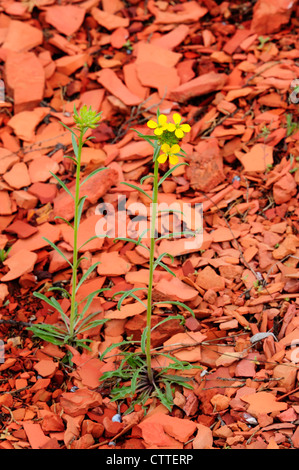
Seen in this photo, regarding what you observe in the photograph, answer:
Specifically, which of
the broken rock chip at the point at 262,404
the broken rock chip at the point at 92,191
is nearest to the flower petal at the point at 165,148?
the broken rock chip at the point at 262,404

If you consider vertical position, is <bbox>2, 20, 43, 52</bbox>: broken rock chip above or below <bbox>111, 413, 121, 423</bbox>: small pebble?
above

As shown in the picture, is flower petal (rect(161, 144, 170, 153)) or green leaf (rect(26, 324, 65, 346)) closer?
flower petal (rect(161, 144, 170, 153))

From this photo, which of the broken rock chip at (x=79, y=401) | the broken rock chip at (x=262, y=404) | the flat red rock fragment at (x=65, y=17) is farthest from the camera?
the flat red rock fragment at (x=65, y=17)

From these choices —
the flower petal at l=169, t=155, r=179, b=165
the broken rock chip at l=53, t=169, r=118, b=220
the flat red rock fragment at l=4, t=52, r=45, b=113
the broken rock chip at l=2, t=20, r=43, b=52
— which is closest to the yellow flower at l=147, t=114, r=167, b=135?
the flower petal at l=169, t=155, r=179, b=165

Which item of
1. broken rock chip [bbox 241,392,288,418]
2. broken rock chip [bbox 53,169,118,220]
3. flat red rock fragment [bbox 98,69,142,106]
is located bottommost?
broken rock chip [bbox 241,392,288,418]

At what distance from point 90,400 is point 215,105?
2.33m

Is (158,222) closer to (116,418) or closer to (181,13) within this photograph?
(116,418)

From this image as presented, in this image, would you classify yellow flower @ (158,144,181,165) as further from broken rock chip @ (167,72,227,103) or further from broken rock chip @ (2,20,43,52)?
broken rock chip @ (2,20,43,52)

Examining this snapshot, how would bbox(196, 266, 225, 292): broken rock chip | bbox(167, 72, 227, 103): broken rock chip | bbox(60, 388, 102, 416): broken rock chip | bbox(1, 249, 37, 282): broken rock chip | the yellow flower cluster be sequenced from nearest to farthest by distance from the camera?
1. the yellow flower cluster
2. bbox(60, 388, 102, 416): broken rock chip
3. bbox(196, 266, 225, 292): broken rock chip
4. bbox(1, 249, 37, 282): broken rock chip
5. bbox(167, 72, 227, 103): broken rock chip

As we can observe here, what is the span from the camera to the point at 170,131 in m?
2.46

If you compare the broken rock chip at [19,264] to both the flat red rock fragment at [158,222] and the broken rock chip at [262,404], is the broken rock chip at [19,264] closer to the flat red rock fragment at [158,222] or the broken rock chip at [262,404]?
the flat red rock fragment at [158,222]

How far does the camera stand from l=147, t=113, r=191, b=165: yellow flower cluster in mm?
2436


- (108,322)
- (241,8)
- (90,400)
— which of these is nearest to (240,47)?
(241,8)

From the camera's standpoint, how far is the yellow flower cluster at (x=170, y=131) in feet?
7.99
